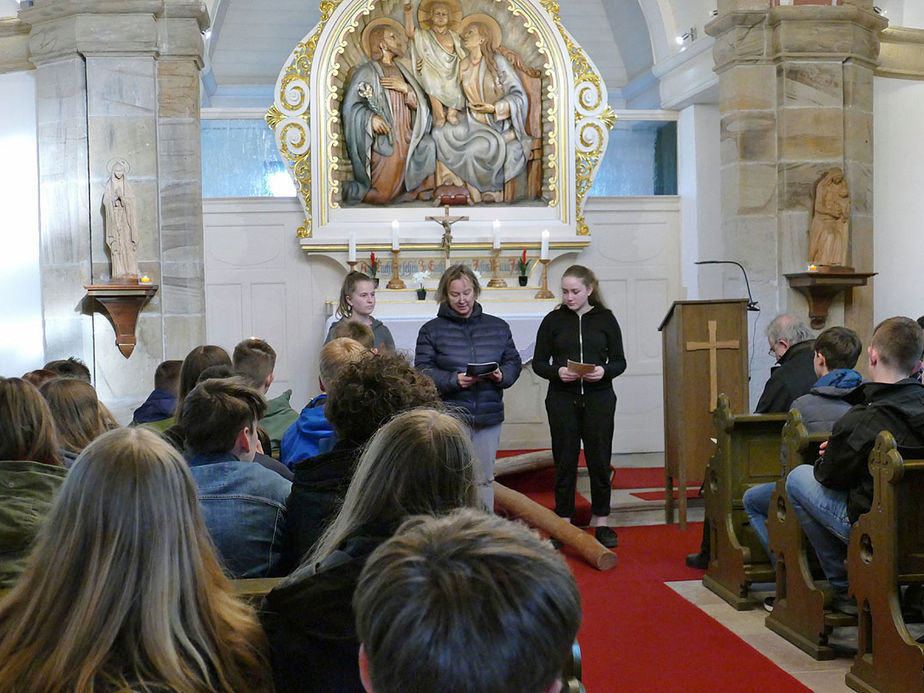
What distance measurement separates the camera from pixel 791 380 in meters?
5.57

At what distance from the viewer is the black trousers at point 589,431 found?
242 inches

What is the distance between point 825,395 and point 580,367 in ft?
4.87

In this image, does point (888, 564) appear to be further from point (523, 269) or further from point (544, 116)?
point (544, 116)

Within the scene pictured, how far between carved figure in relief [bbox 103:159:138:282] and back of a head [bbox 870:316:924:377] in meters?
5.24

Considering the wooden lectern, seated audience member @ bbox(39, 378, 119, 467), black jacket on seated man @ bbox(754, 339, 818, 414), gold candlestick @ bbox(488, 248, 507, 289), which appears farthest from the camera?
gold candlestick @ bbox(488, 248, 507, 289)

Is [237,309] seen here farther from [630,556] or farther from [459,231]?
[630,556]

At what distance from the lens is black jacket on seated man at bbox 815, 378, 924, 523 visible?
3857 mm

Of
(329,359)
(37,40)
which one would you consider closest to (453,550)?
(329,359)

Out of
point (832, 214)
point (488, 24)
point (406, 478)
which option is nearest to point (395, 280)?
point (488, 24)

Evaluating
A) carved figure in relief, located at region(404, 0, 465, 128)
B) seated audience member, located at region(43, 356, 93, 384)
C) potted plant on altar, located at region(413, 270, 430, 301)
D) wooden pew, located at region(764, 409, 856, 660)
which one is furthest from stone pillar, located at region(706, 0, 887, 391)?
seated audience member, located at region(43, 356, 93, 384)

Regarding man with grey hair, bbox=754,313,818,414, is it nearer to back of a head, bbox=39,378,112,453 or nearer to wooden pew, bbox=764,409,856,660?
wooden pew, bbox=764,409,856,660

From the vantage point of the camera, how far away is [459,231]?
9109 millimetres

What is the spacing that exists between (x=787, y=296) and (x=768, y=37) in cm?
206

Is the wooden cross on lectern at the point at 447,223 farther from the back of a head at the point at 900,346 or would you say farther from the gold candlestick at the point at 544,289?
the back of a head at the point at 900,346
